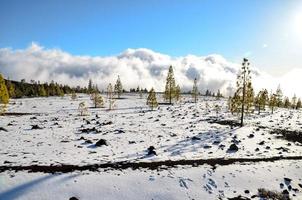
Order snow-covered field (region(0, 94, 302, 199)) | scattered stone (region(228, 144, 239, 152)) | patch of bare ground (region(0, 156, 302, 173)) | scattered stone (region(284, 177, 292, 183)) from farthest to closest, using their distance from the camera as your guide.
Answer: scattered stone (region(228, 144, 239, 152))
scattered stone (region(284, 177, 292, 183))
patch of bare ground (region(0, 156, 302, 173))
snow-covered field (region(0, 94, 302, 199))

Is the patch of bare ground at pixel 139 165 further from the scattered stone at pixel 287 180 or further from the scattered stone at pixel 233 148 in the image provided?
the scattered stone at pixel 287 180

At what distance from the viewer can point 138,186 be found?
21.3 meters

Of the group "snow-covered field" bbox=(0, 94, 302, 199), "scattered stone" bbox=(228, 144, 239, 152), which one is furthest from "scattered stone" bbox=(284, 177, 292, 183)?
"scattered stone" bbox=(228, 144, 239, 152)

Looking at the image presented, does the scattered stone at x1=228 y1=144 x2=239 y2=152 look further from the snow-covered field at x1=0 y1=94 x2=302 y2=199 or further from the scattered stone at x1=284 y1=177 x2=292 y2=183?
the scattered stone at x1=284 y1=177 x2=292 y2=183

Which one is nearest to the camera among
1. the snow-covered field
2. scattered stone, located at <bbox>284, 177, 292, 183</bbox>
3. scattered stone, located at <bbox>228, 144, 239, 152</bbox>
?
the snow-covered field

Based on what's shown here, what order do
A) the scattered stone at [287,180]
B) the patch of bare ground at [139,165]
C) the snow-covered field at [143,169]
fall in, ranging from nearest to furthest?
the snow-covered field at [143,169] → the patch of bare ground at [139,165] → the scattered stone at [287,180]

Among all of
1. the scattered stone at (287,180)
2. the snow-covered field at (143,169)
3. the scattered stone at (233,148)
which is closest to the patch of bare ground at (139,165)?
the snow-covered field at (143,169)

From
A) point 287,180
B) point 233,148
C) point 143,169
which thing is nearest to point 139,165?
point 143,169

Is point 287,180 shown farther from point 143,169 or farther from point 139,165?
point 139,165

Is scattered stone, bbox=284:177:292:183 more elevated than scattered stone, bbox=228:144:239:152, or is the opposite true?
scattered stone, bbox=228:144:239:152

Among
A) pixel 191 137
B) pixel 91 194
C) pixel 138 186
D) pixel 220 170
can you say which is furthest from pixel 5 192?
pixel 191 137

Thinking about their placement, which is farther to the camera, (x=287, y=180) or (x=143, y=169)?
(x=287, y=180)

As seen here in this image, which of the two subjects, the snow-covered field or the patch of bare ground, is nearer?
the snow-covered field

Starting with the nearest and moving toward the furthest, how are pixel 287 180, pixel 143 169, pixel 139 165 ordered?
pixel 143 169
pixel 287 180
pixel 139 165
